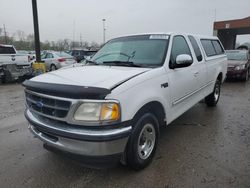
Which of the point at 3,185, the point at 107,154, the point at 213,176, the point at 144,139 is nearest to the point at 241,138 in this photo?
the point at 213,176

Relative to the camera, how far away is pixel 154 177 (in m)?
2.74

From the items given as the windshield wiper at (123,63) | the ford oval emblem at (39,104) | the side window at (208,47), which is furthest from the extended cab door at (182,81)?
the ford oval emblem at (39,104)

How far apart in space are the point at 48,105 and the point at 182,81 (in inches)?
→ 88.8

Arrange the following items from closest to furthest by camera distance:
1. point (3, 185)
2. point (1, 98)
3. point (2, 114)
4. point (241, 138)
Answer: point (3, 185)
point (241, 138)
point (2, 114)
point (1, 98)

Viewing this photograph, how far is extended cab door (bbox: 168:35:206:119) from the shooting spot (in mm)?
3367

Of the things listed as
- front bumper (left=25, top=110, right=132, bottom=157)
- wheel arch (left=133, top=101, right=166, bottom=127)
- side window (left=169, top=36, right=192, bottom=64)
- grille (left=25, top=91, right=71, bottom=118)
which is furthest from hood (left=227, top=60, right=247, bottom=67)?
grille (left=25, top=91, right=71, bottom=118)

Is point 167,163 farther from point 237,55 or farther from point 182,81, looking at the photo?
point 237,55

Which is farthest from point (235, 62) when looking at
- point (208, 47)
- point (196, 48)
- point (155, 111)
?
point (155, 111)

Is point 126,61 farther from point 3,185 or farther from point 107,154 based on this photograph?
point 3,185

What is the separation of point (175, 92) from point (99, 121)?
1646 mm

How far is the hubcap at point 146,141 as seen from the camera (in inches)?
112

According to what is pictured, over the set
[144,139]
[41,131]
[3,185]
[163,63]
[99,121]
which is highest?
[163,63]

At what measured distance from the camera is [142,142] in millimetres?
2904

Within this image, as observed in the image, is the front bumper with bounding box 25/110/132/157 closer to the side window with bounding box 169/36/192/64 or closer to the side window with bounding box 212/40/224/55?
the side window with bounding box 169/36/192/64
